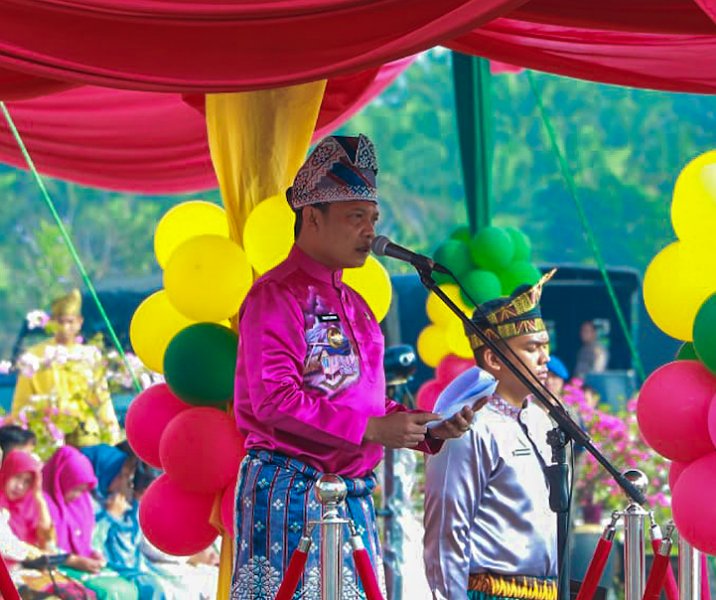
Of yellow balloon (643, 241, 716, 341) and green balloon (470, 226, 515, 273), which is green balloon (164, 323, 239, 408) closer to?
yellow balloon (643, 241, 716, 341)

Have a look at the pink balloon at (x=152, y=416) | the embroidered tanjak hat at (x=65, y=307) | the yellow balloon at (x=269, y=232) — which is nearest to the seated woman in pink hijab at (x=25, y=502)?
the embroidered tanjak hat at (x=65, y=307)

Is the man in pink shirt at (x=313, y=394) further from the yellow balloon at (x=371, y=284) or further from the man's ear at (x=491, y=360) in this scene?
the yellow balloon at (x=371, y=284)

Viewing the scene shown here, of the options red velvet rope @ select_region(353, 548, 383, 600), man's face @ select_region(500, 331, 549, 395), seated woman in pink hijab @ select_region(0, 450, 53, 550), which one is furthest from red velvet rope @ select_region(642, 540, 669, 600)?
seated woman in pink hijab @ select_region(0, 450, 53, 550)

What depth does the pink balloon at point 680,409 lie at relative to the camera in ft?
15.2

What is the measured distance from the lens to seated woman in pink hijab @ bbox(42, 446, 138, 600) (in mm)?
7415

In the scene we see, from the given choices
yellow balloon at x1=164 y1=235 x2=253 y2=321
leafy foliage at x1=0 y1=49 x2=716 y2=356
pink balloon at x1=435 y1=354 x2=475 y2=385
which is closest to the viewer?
yellow balloon at x1=164 y1=235 x2=253 y2=321

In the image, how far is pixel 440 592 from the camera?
15.2ft

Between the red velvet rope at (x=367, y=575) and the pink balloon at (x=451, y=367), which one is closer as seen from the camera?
the red velvet rope at (x=367, y=575)

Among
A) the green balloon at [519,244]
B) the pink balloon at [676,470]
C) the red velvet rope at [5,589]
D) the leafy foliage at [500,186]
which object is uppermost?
the leafy foliage at [500,186]

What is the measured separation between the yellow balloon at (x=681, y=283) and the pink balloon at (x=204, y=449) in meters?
1.40

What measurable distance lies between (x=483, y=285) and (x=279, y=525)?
3200 millimetres

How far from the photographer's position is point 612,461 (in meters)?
9.20

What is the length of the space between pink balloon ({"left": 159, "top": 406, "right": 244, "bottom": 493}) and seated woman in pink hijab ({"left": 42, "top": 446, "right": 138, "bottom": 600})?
2229 mm

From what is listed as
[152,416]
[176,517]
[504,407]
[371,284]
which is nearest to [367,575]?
[504,407]
